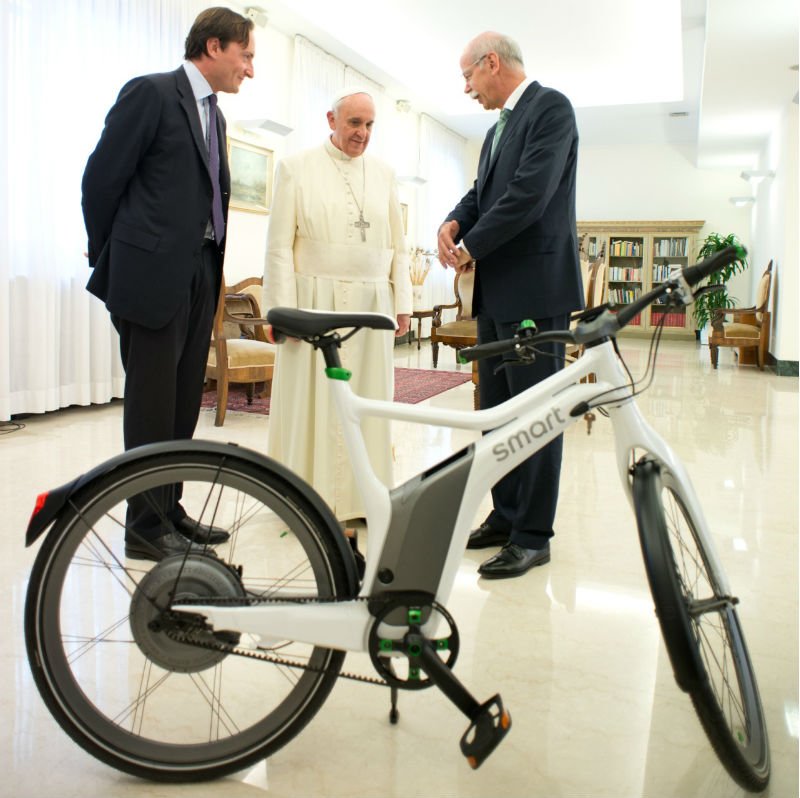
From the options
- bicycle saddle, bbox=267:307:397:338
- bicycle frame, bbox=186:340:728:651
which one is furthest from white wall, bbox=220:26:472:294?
bicycle frame, bbox=186:340:728:651

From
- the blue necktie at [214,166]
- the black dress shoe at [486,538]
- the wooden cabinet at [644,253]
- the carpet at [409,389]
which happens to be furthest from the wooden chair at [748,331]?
the blue necktie at [214,166]

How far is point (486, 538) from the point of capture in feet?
8.60

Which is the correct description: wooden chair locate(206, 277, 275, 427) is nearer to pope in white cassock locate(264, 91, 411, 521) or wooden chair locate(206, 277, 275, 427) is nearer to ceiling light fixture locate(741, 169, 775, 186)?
pope in white cassock locate(264, 91, 411, 521)

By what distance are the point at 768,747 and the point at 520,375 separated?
1206 mm

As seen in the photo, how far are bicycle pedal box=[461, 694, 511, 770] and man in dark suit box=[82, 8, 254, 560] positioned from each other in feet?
3.75

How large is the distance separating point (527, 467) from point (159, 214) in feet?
4.24

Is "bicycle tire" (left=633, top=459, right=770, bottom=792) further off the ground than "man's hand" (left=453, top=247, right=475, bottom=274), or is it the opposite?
"man's hand" (left=453, top=247, right=475, bottom=274)

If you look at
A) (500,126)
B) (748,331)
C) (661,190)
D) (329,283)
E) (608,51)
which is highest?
(608,51)

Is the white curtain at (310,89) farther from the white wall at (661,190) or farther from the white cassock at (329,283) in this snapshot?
the white wall at (661,190)

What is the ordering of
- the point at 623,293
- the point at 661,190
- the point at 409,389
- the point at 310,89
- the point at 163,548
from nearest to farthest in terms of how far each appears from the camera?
the point at 163,548
the point at 409,389
the point at 310,89
the point at 661,190
the point at 623,293

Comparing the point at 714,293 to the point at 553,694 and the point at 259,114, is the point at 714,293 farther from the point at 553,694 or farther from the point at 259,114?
the point at 553,694

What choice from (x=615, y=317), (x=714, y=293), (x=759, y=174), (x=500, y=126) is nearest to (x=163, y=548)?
(x=615, y=317)

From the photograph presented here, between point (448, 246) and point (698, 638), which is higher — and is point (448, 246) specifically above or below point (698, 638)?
above

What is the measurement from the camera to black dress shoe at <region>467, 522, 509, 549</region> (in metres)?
2.61
